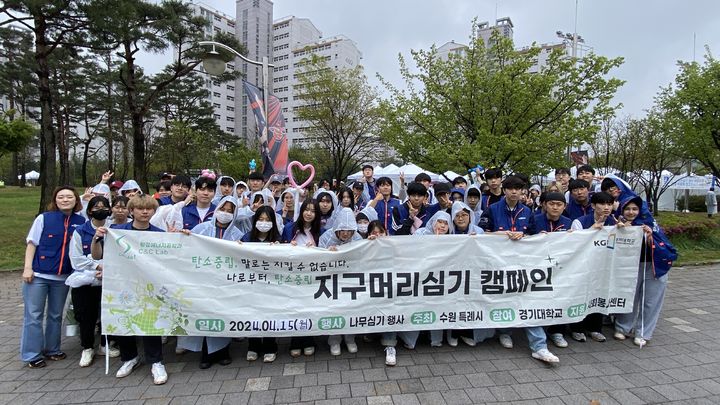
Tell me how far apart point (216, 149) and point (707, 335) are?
31.4m

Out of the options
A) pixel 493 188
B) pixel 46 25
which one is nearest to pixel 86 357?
pixel 493 188


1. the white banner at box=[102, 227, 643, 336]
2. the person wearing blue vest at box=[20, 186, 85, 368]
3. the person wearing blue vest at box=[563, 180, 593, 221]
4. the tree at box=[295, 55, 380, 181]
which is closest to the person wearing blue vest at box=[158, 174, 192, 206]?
the person wearing blue vest at box=[20, 186, 85, 368]

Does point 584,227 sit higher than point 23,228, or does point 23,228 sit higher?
point 584,227

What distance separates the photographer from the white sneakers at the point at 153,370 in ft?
10.8

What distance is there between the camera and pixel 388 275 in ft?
12.2

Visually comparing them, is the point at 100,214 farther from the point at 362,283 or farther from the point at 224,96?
the point at 224,96

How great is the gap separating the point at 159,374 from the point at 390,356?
2.17m

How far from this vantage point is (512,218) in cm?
436

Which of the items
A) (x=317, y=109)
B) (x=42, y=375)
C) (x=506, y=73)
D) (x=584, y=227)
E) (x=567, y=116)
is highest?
(x=317, y=109)

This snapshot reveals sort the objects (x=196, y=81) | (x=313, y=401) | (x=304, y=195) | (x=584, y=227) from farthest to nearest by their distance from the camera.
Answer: (x=196, y=81), (x=304, y=195), (x=584, y=227), (x=313, y=401)

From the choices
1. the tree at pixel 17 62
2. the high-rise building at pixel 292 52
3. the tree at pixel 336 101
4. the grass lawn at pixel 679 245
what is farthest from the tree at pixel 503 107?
the high-rise building at pixel 292 52

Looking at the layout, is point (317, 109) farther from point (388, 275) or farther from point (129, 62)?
point (388, 275)

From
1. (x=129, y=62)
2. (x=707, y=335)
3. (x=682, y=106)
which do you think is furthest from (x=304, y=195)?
(x=682, y=106)

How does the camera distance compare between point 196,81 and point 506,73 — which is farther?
point 196,81
